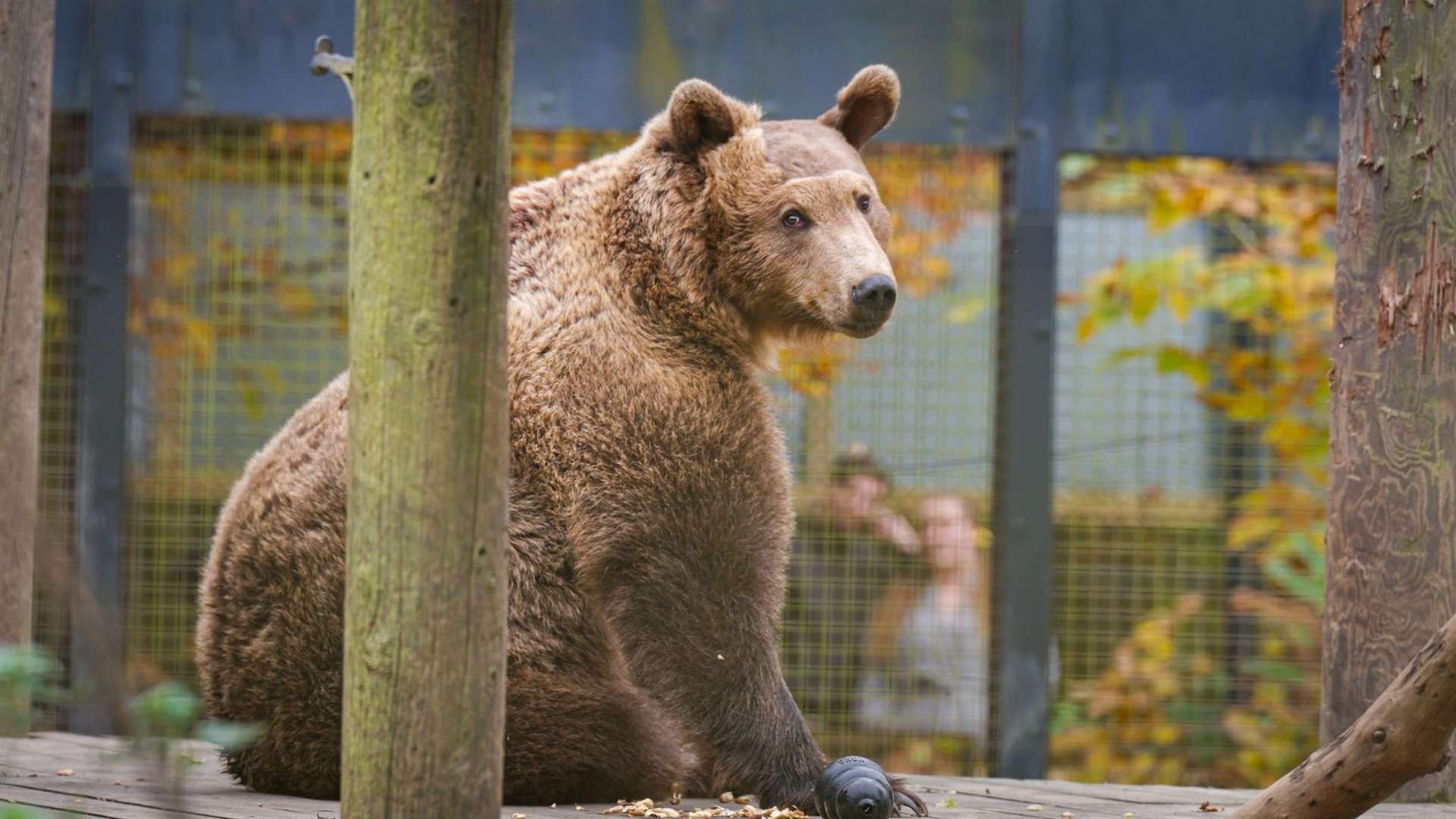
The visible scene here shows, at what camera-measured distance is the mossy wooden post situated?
2.38 m

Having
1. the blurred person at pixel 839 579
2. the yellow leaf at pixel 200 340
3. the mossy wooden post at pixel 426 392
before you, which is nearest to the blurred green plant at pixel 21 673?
the mossy wooden post at pixel 426 392

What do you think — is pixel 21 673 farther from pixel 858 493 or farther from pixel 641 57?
pixel 858 493

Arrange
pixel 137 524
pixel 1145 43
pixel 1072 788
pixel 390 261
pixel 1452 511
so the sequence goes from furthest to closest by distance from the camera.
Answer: pixel 137 524, pixel 1145 43, pixel 1072 788, pixel 1452 511, pixel 390 261

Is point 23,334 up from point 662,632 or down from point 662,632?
up

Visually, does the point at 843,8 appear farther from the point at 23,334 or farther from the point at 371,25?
the point at 371,25

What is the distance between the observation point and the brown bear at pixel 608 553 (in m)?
3.64

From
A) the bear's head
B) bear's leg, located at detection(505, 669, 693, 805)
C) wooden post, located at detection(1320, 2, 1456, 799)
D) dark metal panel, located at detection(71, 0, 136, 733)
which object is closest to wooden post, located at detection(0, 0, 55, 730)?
dark metal panel, located at detection(71, 0, 136, 733)

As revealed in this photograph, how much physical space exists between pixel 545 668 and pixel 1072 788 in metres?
1.65

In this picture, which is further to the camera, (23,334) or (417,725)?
(23,334)

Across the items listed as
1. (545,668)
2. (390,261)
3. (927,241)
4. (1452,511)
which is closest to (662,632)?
(545,668)

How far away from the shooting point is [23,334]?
175 inches

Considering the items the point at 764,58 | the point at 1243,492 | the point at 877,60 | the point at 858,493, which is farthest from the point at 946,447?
the point at 764,58

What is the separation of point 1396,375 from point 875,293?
4.53 feet

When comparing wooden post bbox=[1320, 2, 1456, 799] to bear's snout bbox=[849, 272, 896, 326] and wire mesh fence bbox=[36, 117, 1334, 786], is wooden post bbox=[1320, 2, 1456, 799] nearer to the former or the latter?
bear's snout bbox=[849, 272, 896, 326]
